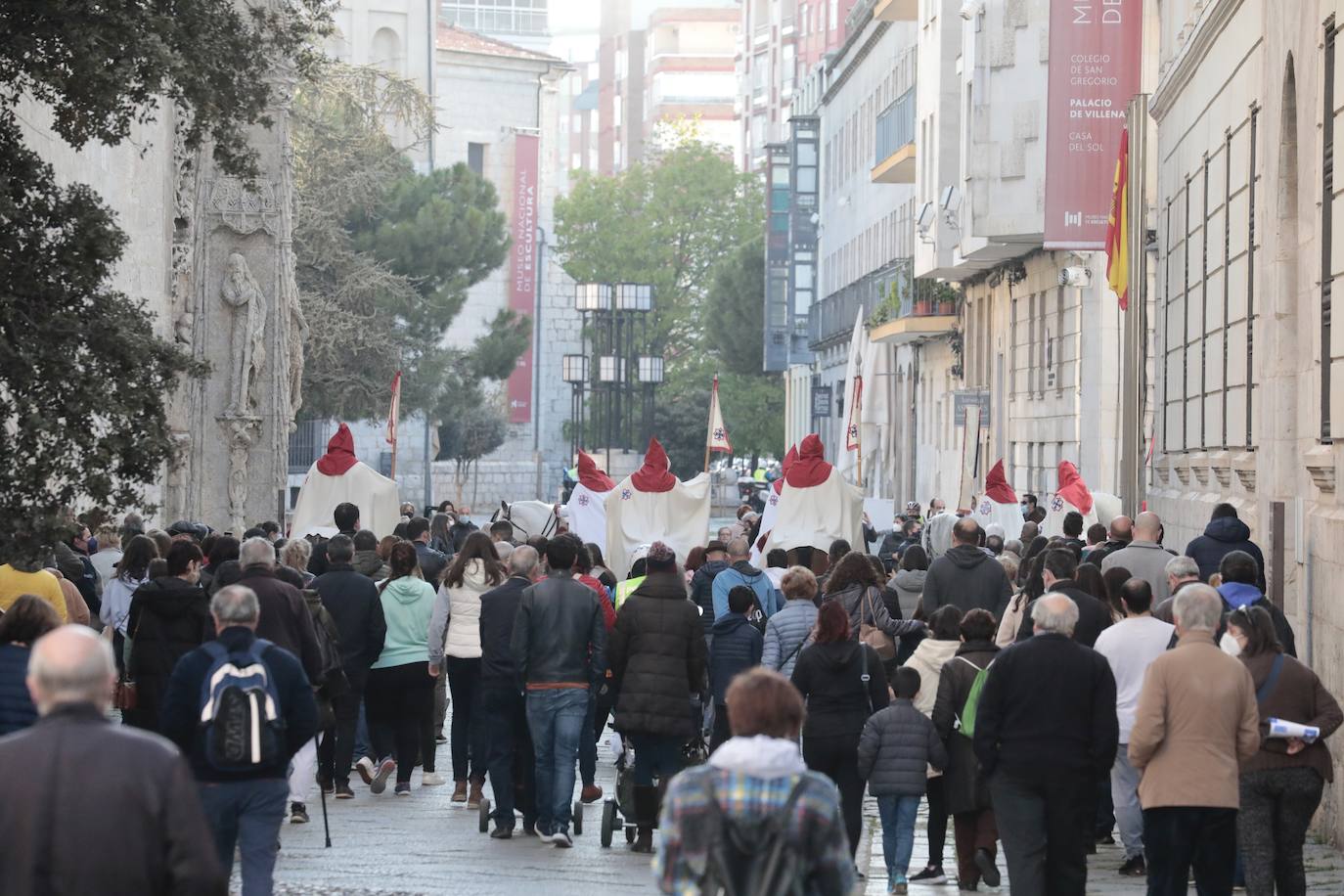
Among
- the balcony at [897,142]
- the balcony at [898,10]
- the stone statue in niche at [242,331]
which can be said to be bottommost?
the stone statue in niche at [242,331]

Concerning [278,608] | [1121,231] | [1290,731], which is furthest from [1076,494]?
[1290,731]

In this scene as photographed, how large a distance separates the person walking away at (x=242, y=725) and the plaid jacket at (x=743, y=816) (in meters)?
3.07

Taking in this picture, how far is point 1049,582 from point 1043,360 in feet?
83.8

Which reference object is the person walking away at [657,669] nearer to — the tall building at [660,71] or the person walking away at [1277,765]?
the person walking away at [1277,765]

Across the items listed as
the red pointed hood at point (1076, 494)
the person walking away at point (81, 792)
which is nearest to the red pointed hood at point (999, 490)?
the red pointed hood at point (1076, 494)

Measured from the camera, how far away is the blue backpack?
909 centimetres

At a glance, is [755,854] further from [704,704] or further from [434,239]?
[434,239]

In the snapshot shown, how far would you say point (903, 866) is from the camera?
12203 millimetres

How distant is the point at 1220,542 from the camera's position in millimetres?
14672

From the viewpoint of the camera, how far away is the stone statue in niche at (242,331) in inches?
1334

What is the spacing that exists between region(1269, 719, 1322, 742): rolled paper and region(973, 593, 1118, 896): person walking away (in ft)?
2.37

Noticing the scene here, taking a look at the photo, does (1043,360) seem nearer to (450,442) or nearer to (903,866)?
(903,866)

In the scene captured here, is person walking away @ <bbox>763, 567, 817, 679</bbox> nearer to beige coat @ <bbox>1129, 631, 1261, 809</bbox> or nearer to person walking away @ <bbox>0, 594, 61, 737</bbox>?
beige coat @ <bbox>1129, 631, 1261, 809</bbox>

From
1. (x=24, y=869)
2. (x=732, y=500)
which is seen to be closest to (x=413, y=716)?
(x=24, y=869)
